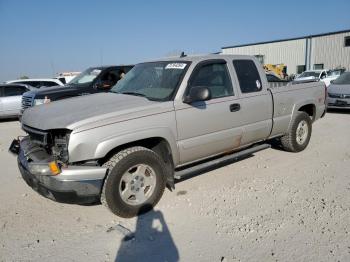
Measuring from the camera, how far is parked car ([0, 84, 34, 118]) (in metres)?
12.4

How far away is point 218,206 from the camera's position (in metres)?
4.02

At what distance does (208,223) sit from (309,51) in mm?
35318

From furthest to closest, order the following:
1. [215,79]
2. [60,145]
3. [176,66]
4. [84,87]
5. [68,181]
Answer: [84,87], [215,79], [176,66], [60,145], [68,181]

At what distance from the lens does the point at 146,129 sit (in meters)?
3.75

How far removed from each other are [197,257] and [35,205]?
2341 mm

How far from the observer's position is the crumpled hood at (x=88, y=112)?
3482mm

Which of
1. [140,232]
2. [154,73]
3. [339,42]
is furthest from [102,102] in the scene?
[339,42]

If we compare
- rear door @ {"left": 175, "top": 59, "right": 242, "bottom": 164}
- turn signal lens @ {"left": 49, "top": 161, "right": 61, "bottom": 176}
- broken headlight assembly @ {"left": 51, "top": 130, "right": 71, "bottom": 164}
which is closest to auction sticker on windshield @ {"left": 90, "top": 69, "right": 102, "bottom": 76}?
rear door @ {"left": 175, "top": 59, "right": 242, "bottom": 164}

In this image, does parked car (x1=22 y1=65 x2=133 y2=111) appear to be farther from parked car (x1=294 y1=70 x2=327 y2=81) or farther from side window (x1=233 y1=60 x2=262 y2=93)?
parked car (x1=294 y1=70 x2=327 y2=81)

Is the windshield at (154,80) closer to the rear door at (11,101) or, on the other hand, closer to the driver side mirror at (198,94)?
the driver side mirror at (198,94)

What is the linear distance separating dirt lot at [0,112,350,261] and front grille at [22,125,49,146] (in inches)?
35.5

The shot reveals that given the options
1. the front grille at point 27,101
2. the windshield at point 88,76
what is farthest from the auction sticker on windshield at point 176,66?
the front grille at point 27,101

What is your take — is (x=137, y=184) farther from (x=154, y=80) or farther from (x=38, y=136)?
(x=154, y=80)

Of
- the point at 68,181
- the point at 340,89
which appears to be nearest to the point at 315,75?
the point at 340,89
